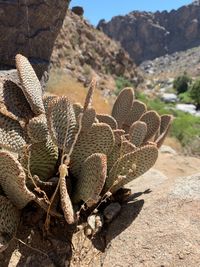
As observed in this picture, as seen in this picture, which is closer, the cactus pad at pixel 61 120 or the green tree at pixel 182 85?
the cactus pad at pixel 61 120

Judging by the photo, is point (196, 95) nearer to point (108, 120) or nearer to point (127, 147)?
point (108, 120)

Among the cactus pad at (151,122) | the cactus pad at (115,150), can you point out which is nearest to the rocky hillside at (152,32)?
the cactus pad at (151,122)

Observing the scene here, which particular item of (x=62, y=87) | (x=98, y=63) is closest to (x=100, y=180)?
(x=62, y=87)

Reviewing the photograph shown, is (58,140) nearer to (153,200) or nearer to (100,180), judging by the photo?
(100,180)

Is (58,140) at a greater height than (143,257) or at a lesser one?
greater

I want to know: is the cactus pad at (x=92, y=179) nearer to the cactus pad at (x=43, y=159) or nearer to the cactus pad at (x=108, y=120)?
the cactus pad at (x=43, y=159)

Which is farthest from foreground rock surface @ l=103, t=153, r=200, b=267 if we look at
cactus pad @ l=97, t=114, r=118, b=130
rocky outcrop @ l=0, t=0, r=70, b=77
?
rocky outcrop @ l=0, t=0, r=70, b=77
